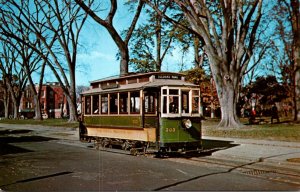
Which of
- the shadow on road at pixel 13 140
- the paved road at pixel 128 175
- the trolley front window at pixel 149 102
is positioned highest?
the trolley front window at pixel 149 102

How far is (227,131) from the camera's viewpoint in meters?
23.2

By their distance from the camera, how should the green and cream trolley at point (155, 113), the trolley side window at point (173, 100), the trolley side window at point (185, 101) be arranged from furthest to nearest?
the trolley side window at point (185, 101) < the trolley side window at point (173, 100) < the green and cream trolley at point (155, 113)

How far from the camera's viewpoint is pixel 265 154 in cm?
1436

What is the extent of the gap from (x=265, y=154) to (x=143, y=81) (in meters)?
5.24

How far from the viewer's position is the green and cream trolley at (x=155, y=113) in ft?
46.5

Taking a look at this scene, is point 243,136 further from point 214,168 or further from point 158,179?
point 158,179

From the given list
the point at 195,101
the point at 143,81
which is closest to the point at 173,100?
the point at 195,101

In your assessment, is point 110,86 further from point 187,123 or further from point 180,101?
point 187,123

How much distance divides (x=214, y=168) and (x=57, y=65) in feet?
103

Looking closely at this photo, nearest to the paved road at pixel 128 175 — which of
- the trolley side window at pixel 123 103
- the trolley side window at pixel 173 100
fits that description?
the trolley side window at pixel 173 100

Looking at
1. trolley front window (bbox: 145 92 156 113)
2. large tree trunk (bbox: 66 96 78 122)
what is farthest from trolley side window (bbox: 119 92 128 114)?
large tree trunk (bbox: 66 96 78 122)

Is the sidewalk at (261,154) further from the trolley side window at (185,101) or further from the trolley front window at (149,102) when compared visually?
the trolley front window at (149,102)

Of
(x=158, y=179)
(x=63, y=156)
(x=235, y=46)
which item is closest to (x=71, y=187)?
(x=158, y=179)

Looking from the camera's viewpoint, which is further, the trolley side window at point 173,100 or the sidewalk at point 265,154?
the trolley side window at point 173,100
